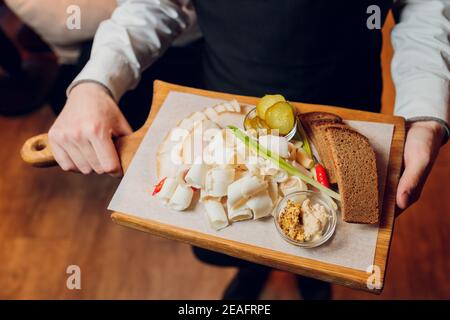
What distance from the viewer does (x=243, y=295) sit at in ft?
5.26

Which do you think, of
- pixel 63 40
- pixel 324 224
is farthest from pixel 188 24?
pixel 324 224

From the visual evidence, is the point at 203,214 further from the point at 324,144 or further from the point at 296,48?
the point at 296,48

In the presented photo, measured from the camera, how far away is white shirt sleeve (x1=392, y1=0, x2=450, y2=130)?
3.03ft

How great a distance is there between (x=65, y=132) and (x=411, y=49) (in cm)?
84

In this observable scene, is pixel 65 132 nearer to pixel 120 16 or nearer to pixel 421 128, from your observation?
pixel 120 16

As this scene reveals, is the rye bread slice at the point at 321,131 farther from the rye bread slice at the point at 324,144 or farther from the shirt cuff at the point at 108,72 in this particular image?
the shirt cuff at the point at 108,72

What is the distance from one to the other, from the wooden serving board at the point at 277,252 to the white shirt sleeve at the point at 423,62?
0.21 ft

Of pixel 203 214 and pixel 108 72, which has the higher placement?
pixel 108 72

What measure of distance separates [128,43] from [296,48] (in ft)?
1.40

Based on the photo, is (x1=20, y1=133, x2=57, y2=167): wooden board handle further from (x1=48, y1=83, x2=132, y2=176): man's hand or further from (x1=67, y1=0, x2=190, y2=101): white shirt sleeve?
(x1=67, y1=0, x2=190, y2=101): white shirt sleeve

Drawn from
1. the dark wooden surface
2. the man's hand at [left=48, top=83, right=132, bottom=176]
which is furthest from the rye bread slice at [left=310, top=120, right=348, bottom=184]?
the dark wooden surface

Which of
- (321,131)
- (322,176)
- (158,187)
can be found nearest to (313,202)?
(322,176)

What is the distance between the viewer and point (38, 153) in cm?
98

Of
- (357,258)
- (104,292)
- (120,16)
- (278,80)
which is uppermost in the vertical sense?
(120,16)
